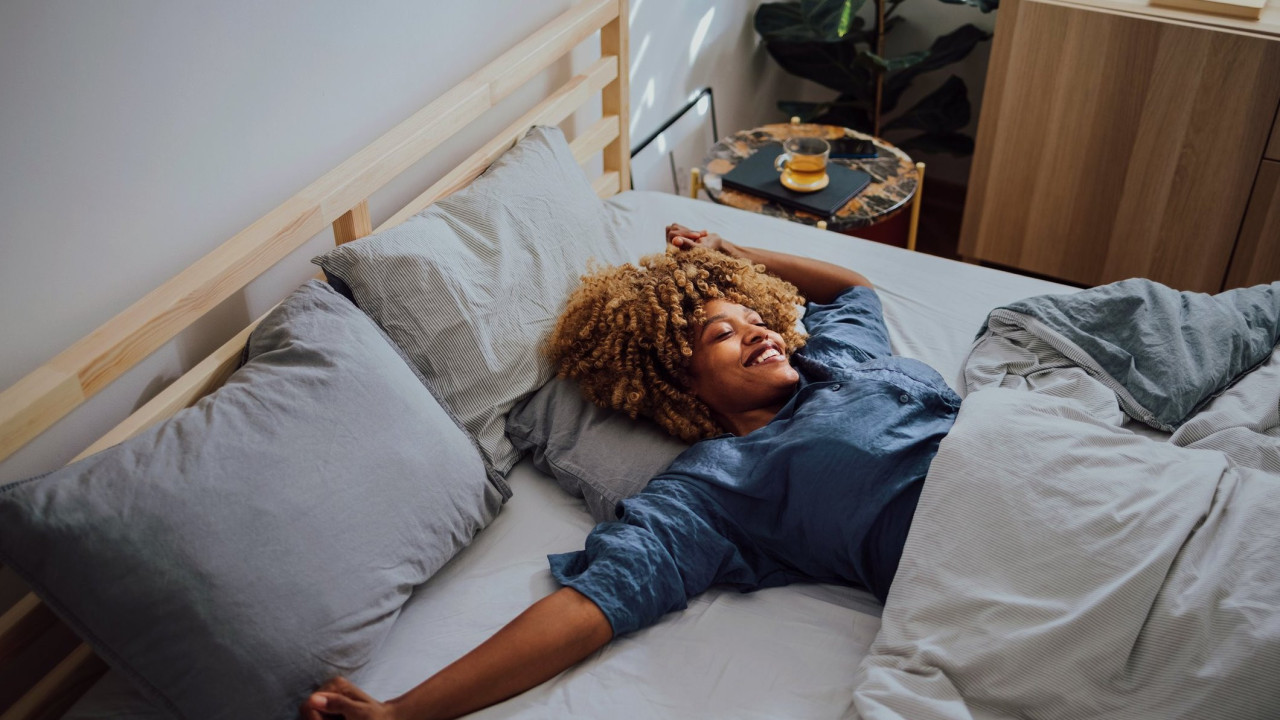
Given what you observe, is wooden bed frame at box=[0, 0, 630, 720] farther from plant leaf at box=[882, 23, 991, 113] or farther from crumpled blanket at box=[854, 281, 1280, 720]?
plant leaf at box=[882, 23, 991, 113]

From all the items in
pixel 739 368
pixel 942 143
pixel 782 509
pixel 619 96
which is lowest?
pixel 942 143

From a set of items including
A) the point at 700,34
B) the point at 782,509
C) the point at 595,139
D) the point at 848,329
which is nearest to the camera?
the point at 782,509

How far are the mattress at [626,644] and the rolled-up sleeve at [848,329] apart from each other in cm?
16

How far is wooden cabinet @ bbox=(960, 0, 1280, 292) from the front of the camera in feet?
7.17

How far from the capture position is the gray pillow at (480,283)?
142 centimetres

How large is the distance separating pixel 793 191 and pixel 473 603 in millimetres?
1258

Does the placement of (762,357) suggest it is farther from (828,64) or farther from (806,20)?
(828,64)

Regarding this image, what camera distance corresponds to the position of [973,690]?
112 cm

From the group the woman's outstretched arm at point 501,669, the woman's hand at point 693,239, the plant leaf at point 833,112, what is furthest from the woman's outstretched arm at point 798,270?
the plant leaf at point 833,112

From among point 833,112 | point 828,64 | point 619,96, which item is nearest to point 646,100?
point 619,96

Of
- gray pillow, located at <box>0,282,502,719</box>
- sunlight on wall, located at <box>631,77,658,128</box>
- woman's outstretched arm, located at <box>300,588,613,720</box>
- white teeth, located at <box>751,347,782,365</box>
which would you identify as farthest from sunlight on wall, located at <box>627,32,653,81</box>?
woman's outstretched arm, located at <box>300,588,613,720</box>

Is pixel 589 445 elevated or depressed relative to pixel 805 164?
depressed

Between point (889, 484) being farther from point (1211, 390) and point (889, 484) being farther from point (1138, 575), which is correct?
point (1211, 390)

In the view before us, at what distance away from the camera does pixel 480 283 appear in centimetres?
150
